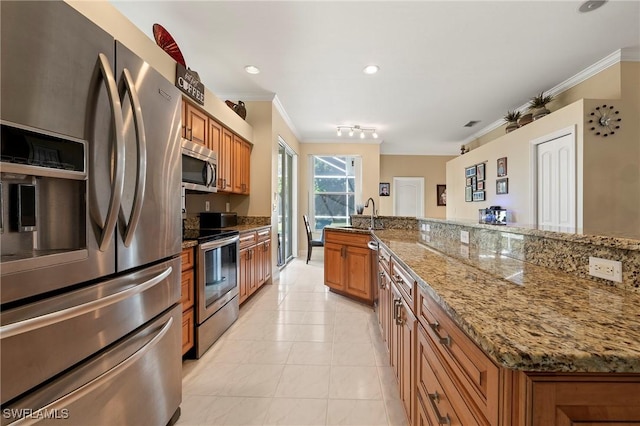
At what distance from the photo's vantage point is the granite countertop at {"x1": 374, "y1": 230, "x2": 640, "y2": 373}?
508 millimetres

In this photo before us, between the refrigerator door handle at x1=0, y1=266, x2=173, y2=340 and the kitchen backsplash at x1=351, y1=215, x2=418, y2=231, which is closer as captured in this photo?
the refrigerator door handle at x1=0, y1=266, x2=173, y2=340

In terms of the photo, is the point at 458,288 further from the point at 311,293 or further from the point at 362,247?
the point at 311,293

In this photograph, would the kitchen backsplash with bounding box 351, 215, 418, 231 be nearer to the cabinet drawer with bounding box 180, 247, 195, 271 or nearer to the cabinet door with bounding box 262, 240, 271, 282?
the cabinet door with bounding box 262, 240, 271, 282

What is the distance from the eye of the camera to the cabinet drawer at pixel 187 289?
1937mm

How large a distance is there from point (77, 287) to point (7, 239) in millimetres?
246

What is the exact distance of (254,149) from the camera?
13.6 ft

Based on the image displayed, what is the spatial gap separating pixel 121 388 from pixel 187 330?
924 millimetres

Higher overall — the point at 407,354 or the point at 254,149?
the point at 254,149

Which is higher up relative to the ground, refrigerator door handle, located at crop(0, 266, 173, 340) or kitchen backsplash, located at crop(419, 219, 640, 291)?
kitchen backsplash, located at crop(419, 219, 640, 291)

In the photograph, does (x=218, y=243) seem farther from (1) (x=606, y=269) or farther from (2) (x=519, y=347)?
(1) (x=606, y=269)

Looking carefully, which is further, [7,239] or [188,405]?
[188,405]

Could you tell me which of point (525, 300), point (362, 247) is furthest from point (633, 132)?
point (525, 300)

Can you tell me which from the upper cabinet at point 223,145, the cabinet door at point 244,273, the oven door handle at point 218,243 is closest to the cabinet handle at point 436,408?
the oven door handle at point 218,243

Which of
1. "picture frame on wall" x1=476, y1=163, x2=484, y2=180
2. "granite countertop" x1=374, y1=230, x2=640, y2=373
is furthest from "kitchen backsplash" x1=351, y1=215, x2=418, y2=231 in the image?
"picture frame on wall" x1=476, y1=163, x2=484, y2=180
